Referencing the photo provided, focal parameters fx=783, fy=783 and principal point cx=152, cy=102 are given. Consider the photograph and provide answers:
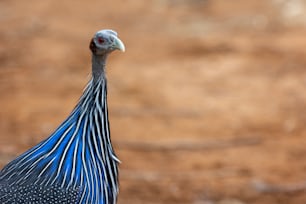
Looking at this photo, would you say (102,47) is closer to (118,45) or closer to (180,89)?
(118,45)

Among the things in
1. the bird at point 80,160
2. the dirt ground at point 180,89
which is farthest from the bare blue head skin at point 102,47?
the dirt ground at point 180,89

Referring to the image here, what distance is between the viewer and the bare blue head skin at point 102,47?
3707mm

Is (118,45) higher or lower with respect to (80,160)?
higher

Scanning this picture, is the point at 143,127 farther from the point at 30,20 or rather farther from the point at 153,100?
the point at 30,20

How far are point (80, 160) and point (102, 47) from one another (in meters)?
0.55

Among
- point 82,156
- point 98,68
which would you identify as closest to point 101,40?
point 98,68

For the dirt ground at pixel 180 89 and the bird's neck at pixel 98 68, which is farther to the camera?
the dirt ground at pixel 180 89

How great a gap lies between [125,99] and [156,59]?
1399mm

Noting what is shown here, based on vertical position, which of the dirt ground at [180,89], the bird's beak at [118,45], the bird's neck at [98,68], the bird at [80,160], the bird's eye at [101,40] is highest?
the dirt ground at [180,89]

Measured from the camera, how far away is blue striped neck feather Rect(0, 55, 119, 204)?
370 centimetres

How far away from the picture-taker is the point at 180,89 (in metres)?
7.91

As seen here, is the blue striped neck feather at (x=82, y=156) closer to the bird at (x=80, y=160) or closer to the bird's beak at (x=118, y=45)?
the bird at (x=80, y=160)

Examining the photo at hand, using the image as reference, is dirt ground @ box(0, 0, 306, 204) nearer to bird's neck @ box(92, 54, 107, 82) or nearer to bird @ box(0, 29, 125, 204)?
bird @ box(0, 29, 125, 204)

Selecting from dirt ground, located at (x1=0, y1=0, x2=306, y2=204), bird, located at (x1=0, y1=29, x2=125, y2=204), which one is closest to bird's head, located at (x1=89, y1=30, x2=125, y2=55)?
bird, located at (x1=0, y1=29, x2=125, y2=204)
